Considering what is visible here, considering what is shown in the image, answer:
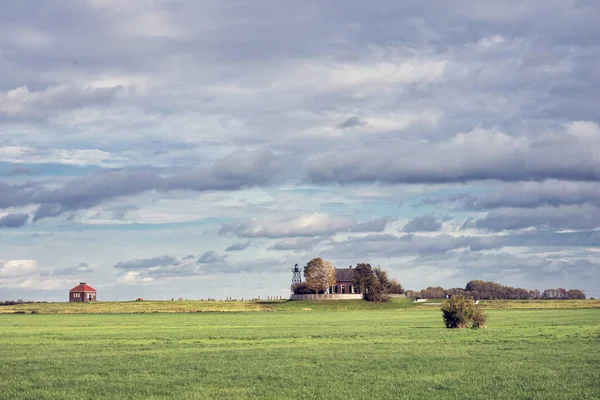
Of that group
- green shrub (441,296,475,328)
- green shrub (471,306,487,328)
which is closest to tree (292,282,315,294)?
green shrub (441,296,475,328)

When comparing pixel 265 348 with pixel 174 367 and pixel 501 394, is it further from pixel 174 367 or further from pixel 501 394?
pixel 501 394

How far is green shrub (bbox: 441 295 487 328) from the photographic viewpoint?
66062mm

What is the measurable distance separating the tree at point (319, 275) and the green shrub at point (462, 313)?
384ft

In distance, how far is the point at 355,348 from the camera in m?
45.1

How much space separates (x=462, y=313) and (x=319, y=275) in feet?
390

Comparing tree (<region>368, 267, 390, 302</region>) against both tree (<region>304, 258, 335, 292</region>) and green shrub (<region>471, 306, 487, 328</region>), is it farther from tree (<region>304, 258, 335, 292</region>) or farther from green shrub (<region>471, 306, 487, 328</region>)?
green shrub (<region>471, 306, 487, 328</region>)

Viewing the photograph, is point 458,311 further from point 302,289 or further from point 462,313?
point 302,289

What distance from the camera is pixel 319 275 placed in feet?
607

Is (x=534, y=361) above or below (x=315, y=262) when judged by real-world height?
below

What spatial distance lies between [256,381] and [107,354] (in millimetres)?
16608

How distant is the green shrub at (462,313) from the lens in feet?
217

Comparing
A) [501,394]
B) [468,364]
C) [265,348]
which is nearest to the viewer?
[501,394]

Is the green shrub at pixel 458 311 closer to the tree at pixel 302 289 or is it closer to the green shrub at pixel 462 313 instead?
the green shrub at pixel 462 313

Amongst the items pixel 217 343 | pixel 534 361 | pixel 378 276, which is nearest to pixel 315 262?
pixel 378 276
